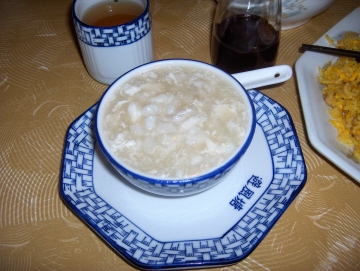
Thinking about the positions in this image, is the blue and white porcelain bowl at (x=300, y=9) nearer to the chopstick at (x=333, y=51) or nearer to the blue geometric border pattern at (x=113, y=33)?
the chopstick at (x=333, y=51)

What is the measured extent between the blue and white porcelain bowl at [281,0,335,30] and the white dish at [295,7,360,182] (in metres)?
0.11

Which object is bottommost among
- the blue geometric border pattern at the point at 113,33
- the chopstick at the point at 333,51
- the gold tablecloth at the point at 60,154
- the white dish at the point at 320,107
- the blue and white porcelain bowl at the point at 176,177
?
the gold tablecloth at the point at 60,154

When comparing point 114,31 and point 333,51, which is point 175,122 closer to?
point 114,31

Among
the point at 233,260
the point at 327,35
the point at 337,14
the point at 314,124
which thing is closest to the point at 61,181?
the point at 233,260

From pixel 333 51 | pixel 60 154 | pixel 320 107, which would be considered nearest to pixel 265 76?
pixel 320 107

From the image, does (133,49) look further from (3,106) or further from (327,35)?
(327,35)

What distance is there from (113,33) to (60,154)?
1.43ft

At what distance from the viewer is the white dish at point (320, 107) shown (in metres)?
0.92

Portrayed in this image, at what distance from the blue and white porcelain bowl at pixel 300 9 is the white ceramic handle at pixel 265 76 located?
0.52m

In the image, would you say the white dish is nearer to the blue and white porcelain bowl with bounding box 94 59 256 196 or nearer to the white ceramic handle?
the white ceramic handle

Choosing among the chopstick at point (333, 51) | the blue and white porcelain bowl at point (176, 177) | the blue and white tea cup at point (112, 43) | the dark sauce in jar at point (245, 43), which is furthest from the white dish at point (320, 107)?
the blue and white tea cup at point (112, 43)

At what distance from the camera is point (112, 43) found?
114 cm

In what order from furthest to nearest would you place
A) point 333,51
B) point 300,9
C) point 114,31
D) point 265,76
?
point 300,9, point 333,51, point 114,31, point 265,76

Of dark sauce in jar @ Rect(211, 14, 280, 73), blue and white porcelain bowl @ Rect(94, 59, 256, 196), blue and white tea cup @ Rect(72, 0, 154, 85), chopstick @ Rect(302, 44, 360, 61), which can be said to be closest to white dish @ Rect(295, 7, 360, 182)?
chopstick @ Rect(302, 44, 360, 61)
